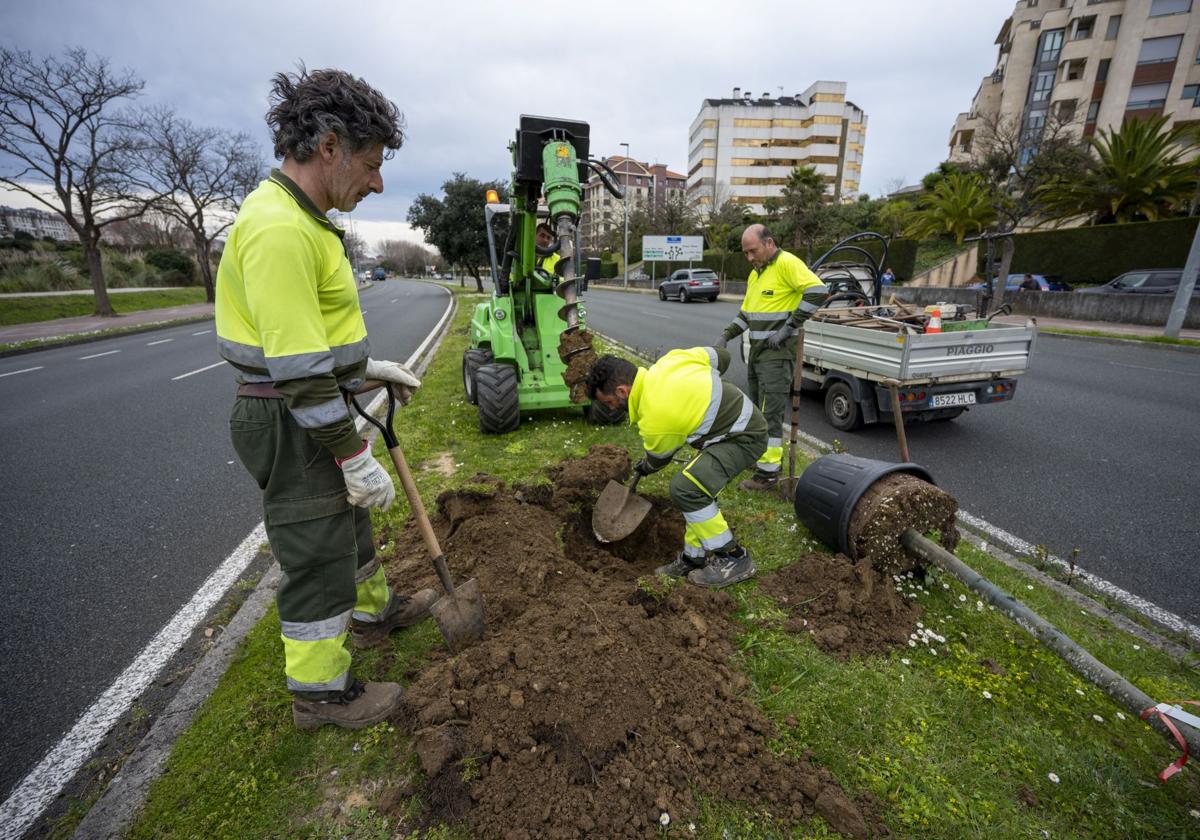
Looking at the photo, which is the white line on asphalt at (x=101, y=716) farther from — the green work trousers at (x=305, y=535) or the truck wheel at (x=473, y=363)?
the truck wheel at (x=473, y=363)

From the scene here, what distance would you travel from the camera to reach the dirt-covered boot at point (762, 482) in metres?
4.28

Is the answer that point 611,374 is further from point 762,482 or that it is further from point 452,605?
point 762,482

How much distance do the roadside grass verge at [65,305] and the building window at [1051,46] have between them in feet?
181

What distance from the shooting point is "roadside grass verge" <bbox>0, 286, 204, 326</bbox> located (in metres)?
18.8

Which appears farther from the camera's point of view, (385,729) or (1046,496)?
(1046,496)

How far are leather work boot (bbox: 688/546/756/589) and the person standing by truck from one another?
4.24ft

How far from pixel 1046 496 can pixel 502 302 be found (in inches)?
210

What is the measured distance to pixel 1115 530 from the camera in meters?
3.67

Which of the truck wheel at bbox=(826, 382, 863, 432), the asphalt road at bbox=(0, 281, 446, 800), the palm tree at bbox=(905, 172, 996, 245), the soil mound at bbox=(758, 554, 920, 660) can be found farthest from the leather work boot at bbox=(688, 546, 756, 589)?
the palm tree at bbox=(905, 172, 996, 245)

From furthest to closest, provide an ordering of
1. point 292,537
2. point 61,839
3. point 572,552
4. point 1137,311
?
point 1137,311
point 572,552
point 292,537
point 61,839

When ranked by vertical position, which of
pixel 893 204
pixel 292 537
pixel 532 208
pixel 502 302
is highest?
pixel 893 204

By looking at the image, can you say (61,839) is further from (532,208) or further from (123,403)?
(123,403)

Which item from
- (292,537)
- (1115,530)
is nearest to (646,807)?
(292,537)

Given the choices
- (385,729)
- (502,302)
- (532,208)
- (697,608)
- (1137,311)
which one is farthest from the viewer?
(1137,311)
